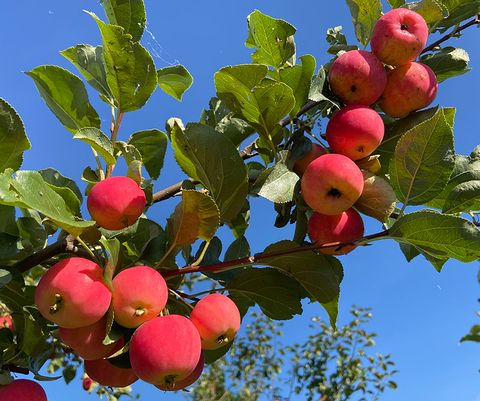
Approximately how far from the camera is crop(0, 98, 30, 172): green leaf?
1094 millimetres

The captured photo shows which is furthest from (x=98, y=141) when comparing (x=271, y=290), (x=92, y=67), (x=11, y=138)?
(x=271, y=290)

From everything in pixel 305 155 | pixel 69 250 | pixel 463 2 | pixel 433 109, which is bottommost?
pixel 69 250

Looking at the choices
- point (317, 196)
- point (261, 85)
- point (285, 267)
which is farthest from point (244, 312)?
point (261, 85)

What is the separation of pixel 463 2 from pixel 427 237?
748 millimetres

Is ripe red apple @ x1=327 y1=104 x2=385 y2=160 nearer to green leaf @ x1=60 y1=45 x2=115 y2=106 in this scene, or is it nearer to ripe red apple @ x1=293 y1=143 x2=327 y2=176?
ripe red apple @ x1=293 y1=143 x2=327 y2=176

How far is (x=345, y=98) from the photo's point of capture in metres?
1.27

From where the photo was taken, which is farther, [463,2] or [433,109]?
[463,2]

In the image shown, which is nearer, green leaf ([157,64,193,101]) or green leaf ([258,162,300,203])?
green leaf ([258,162,300,203])

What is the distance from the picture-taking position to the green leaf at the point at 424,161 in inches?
44.2

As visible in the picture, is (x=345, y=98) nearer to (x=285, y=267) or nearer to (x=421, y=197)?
(x=421, y=197)

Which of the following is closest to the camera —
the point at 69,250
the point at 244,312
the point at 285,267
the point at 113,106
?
the point at 69,250

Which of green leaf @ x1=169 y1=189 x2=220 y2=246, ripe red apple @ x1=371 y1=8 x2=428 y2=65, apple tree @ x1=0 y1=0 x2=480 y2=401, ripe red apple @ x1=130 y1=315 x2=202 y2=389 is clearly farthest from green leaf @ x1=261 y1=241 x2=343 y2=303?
ripe red apple @ x1=371 y1=8 x2=428 y2=65

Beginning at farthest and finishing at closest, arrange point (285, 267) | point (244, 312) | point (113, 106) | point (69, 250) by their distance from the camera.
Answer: point (244, 312) → point (113, 106) → point (285, 267) → point (69, 250)

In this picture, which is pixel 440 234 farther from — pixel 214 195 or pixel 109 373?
pixel 109 373
